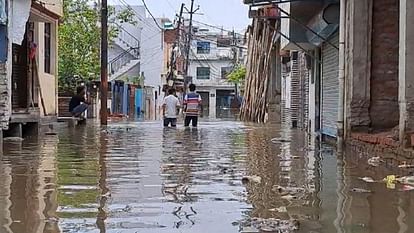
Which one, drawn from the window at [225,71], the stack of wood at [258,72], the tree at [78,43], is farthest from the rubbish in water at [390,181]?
the window at [225,71]

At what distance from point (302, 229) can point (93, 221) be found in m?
1.65

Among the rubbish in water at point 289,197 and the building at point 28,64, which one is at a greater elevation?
the building at point 28,64

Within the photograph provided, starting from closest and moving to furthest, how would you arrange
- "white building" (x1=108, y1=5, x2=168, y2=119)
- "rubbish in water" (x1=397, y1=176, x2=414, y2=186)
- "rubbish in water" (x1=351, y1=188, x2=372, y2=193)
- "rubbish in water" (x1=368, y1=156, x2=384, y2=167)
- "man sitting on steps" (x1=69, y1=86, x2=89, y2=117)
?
"rubbish in water" (x1=351, y1=188, x2=372, y2=193)
"rubbish in water" (x1=397, y1=176, x2=414, y2=186)
"rubbish in water" (x1=368, y1=156, x2=384, y2=167)
"man sitting on steps" (x1=69, y1=86, x2=89, y2=117)
"white building" (x1=108, y1=5, x2=168, y2=119)

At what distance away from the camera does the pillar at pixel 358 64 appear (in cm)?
1336

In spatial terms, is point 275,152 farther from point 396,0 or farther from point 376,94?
point 396,0

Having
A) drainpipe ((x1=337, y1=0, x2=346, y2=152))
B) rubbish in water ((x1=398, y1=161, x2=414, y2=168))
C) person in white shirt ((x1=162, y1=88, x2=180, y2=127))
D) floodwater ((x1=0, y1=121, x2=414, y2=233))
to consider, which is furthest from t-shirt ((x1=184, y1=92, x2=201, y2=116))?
rubbish in water ((x1=398, y1=161, x2=414, y2=168))

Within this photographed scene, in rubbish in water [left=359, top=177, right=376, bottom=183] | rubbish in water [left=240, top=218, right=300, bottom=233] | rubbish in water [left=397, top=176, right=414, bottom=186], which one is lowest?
rubbish in water [left=240, top=218, right=300, bottom=233]

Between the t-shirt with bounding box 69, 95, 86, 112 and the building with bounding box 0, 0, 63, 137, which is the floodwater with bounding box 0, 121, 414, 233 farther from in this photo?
the t-shirt with bounding box 69, 95, 86, 112

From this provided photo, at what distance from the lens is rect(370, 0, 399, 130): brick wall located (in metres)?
13.3

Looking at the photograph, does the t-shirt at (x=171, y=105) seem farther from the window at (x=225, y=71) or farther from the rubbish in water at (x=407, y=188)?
the window at (x=225, y=71)

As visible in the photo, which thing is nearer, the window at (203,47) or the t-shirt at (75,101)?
the t-shirt at (75,101)

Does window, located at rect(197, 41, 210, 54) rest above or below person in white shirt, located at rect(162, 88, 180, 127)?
above

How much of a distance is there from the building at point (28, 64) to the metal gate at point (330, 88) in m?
7.19

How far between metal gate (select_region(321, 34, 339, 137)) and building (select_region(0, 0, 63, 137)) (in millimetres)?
7191
